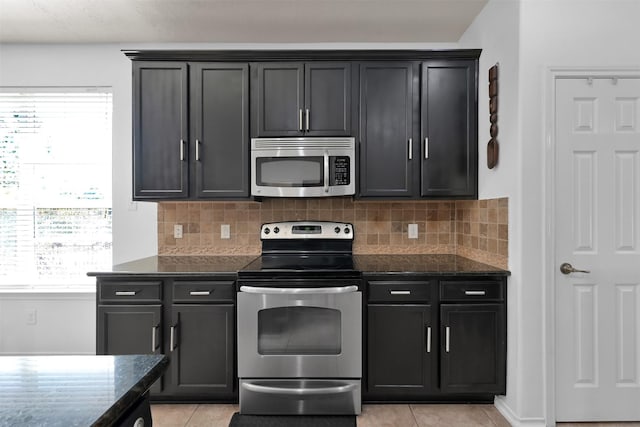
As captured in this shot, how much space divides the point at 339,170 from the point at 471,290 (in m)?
1.19

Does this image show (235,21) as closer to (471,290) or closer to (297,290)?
(297,290)

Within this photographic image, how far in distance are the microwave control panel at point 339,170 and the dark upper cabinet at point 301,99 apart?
193mm

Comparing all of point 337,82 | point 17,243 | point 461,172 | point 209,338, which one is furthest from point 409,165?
point 17,243

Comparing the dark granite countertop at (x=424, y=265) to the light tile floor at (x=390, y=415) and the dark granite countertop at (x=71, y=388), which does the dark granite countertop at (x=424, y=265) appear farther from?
the dark granite countertop at (x=71, y=388)

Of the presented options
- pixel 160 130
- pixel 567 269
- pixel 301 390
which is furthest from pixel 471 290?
pixel 160 130

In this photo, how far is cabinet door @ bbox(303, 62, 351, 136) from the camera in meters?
2.79

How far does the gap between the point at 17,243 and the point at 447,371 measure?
358cm

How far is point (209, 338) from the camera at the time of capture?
2455 millimetres

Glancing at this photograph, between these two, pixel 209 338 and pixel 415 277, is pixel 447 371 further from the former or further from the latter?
pixel 209 338

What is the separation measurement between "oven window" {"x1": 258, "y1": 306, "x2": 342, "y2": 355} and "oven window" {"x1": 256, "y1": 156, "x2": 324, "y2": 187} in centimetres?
89

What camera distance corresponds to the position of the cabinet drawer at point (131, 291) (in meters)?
2.46

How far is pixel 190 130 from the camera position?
2.80m

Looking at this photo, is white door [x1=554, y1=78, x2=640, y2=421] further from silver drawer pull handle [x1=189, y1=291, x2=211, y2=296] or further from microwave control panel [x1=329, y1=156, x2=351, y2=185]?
silver drawer pull handle [x1=189, y1=291, x2=211, y2=296]

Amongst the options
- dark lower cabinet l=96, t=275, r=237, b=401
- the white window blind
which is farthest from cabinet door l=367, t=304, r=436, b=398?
the white window blind
